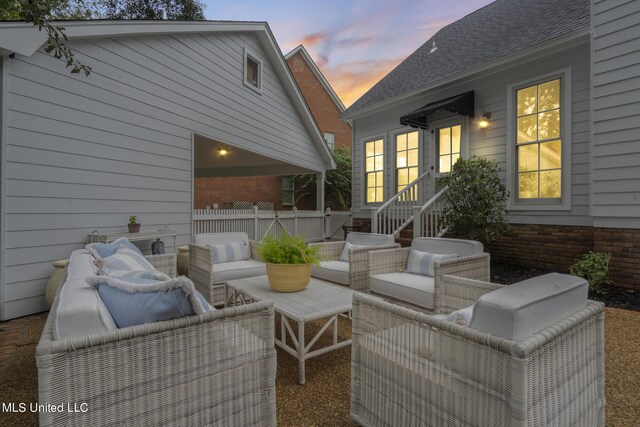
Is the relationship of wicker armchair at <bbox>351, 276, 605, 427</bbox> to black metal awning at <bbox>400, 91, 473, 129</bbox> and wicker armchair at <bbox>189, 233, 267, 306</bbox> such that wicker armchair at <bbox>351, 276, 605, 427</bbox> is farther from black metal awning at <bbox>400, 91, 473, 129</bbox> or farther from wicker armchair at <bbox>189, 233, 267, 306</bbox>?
black metal awning at <bbox>400, 91, 473, 129</bbox>

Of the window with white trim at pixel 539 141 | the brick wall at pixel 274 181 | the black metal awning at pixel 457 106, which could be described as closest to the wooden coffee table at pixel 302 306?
the window with white trim at pixel 539 141

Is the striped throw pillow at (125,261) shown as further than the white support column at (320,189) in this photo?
No

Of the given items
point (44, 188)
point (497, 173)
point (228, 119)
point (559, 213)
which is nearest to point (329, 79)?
point (228, 119)

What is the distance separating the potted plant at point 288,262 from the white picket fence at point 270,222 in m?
3.43

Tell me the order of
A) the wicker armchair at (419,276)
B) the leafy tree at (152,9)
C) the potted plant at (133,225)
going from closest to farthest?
the wicker armchair at (419,276), the potted plant at (133,225), the leafy tree at (152,9)

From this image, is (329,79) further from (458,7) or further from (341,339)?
(341,339)

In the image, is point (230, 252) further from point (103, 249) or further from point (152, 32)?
point (152, 32)

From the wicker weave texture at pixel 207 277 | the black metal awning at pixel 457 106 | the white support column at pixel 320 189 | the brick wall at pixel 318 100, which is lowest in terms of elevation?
the wicker weave texture at pixel 207 277

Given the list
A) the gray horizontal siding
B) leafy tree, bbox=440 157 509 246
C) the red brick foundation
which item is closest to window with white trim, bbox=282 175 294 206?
leafy tree, bbox=440 157 509 246

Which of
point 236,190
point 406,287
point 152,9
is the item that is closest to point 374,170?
point 236,190

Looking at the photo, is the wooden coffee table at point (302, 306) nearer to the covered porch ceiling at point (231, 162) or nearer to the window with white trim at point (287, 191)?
the covered porch ceiling at point (231, 162)

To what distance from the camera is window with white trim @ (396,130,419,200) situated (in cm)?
764

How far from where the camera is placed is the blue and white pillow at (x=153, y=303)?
50.9 inches

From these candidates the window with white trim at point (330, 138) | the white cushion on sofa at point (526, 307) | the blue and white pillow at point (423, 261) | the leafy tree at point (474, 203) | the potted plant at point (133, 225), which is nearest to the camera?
the white cushion on sofa at point (526, 307)
